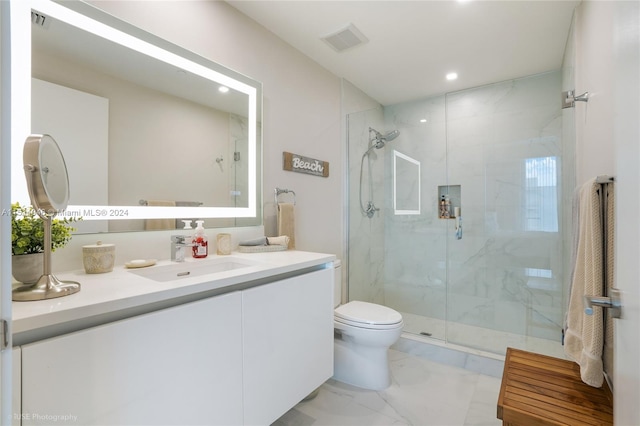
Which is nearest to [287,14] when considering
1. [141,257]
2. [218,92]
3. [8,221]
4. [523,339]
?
[218,92]

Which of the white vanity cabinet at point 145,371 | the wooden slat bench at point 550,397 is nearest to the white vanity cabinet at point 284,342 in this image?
the white vanity cabinet at point 145,371

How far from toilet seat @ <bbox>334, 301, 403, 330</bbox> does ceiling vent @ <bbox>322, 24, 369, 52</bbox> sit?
194 cm

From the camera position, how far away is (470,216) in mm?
2918

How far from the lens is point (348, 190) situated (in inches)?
112

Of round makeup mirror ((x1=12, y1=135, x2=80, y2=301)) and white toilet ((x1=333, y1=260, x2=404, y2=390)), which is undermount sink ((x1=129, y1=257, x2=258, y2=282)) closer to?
round makeup mirror ((x1=12, y1=135, x2=80, y2=301))

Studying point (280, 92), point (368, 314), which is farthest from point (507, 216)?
point (280, 92)

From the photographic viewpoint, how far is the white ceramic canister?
1149 millimetres

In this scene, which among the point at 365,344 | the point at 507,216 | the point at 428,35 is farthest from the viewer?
the point at 507,216

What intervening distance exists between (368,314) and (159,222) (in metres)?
1.41

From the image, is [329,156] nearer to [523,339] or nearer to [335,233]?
[335,233]

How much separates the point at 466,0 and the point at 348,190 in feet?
5.33

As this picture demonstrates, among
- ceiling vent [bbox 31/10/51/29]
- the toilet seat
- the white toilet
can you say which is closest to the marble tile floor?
the white toilet

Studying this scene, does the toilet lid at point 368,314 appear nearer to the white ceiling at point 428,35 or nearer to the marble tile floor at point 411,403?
the marble tile floor at point 411,403

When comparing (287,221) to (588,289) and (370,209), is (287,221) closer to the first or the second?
(370,209)
